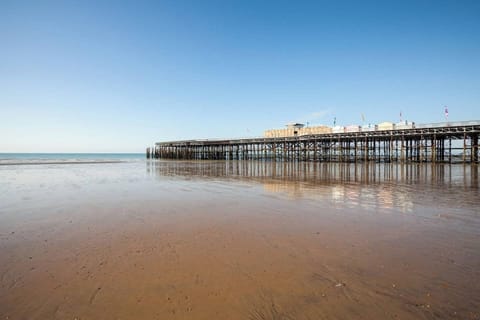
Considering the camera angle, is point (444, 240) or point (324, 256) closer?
point (324, 256)

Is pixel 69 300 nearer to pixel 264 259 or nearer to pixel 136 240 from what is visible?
pixel 136 240

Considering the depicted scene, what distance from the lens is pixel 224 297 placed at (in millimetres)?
3398

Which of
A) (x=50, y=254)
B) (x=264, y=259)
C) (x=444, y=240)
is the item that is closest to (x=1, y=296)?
(x=50, y=254)

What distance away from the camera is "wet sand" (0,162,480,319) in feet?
10.4

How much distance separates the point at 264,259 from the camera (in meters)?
4.61

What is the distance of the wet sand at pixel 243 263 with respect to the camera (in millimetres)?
3160

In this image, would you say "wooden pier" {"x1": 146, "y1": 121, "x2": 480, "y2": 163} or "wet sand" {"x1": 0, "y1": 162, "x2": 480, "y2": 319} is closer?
"wet sand" {"x1": 0, "y1": 162, "x2": 480, "y2": 319}

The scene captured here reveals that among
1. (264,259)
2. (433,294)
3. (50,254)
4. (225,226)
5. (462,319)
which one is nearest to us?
(462,319)

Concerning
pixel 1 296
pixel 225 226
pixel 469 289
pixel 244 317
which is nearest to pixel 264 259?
pixel 244 317

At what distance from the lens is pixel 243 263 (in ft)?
14.6

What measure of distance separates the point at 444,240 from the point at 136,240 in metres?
6.56

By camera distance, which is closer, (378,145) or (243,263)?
(243,263)

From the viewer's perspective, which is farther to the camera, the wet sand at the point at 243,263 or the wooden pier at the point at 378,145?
the wooden pier at the point at 378,145

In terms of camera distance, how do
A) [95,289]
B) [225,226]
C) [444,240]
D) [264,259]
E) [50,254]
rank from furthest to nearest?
[225,226]
[444,240]
[50,254]
[264,259]
[95,289]
